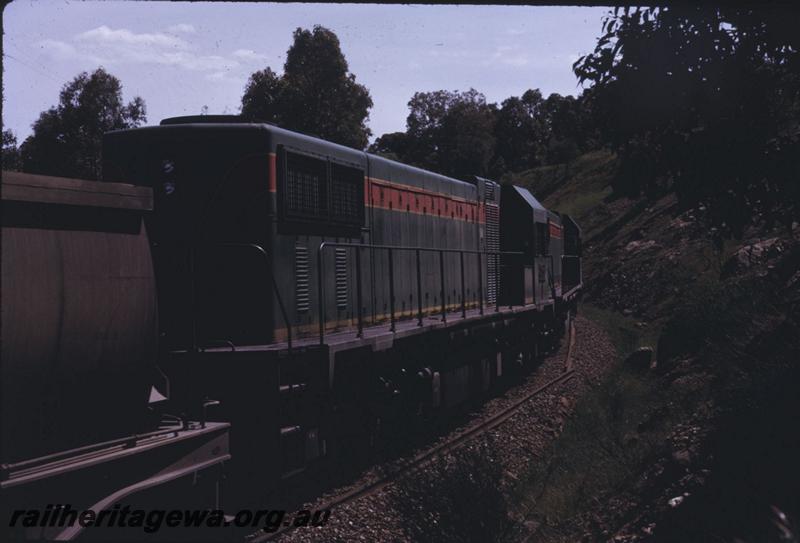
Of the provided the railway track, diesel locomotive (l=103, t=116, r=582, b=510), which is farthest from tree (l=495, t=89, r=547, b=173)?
diesel locomotive (l=103, t=116, r=582, b=510)

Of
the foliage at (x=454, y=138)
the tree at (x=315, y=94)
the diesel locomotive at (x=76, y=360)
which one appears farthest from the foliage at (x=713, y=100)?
the foliage at (x=454, y=138)

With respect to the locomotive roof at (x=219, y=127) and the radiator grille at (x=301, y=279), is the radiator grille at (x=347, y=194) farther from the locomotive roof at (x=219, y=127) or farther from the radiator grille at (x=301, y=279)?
the radiator grille at (x=301, y=279)

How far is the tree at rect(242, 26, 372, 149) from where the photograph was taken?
35.8m

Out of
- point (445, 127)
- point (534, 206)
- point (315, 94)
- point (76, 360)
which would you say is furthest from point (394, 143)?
point (76, 360)

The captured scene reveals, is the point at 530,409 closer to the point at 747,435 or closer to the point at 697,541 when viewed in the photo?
the point at 747,435

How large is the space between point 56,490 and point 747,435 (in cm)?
568

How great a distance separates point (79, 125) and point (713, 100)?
115ft

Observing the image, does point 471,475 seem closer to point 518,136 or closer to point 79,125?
point 79,125

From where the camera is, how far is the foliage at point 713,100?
707 centimetres

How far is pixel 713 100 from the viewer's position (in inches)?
286

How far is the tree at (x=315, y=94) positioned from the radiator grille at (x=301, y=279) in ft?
85.0

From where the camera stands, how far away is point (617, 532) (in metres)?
6.68

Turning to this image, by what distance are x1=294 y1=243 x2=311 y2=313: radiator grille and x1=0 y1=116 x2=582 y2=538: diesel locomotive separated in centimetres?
2

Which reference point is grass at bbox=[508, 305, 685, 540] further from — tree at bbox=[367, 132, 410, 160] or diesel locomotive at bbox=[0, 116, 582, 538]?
tree at bbox=[367, 132, 410, 160]
